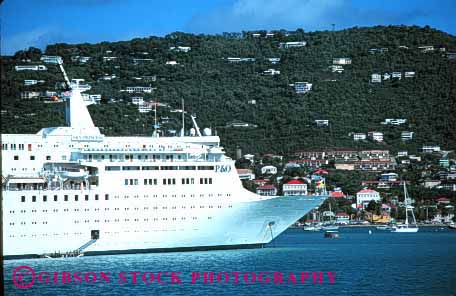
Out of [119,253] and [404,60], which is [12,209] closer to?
[119,253]

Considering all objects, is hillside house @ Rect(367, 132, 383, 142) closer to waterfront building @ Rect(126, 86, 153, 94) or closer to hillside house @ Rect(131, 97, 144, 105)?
waterfront building @ Rect(126, 86, 153, 94)

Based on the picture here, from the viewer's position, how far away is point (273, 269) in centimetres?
2759

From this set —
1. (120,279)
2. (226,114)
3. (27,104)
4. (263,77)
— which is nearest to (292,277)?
(120,279)

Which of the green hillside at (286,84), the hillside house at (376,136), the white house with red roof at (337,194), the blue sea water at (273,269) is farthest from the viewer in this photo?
the hillside house at (376,136)

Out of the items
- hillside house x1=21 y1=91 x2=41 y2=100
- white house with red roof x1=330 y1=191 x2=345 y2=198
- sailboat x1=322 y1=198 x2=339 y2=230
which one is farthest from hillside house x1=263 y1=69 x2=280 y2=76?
hillside house x1=21 y1=91 x2=41 y2=100

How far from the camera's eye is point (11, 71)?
72.3 meters

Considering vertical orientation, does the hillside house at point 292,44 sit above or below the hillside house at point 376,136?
above

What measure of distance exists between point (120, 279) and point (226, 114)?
67541 millimetres

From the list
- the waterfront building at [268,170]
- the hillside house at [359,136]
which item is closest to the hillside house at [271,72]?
the hillside house at [359,136]

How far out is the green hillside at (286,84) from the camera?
8656cm

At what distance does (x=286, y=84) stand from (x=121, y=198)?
73426mm

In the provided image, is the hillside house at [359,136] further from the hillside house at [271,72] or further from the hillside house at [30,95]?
the hillside house at [30,95]

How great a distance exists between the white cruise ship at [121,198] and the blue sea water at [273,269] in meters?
0.70

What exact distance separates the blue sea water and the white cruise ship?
70cm
